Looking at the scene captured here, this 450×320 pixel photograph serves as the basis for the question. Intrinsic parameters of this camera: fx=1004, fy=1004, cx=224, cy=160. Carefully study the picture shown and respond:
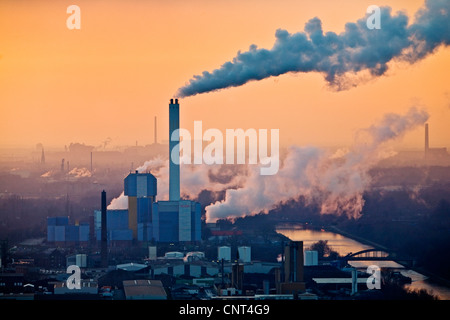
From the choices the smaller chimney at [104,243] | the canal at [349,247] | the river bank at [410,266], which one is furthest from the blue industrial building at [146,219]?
the river bank at [410,266]

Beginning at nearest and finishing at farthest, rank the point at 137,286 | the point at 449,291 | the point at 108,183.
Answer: the point at 137,286, the point at 449,291, the point at 108,183

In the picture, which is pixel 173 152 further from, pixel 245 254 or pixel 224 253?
pixel 245 254

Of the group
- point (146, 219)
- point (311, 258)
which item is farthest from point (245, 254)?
point (146, 219)

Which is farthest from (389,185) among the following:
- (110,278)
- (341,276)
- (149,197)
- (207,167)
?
(110,278)

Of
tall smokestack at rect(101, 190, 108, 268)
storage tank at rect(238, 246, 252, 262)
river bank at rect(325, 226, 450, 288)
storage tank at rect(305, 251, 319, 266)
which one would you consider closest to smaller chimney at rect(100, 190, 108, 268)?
tall smokestack at rect(101, 190, 108, 268)

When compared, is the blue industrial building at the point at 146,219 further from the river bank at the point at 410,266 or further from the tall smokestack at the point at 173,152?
the river bank at the point at 410,266

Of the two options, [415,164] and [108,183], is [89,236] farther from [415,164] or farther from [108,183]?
[415,164]
